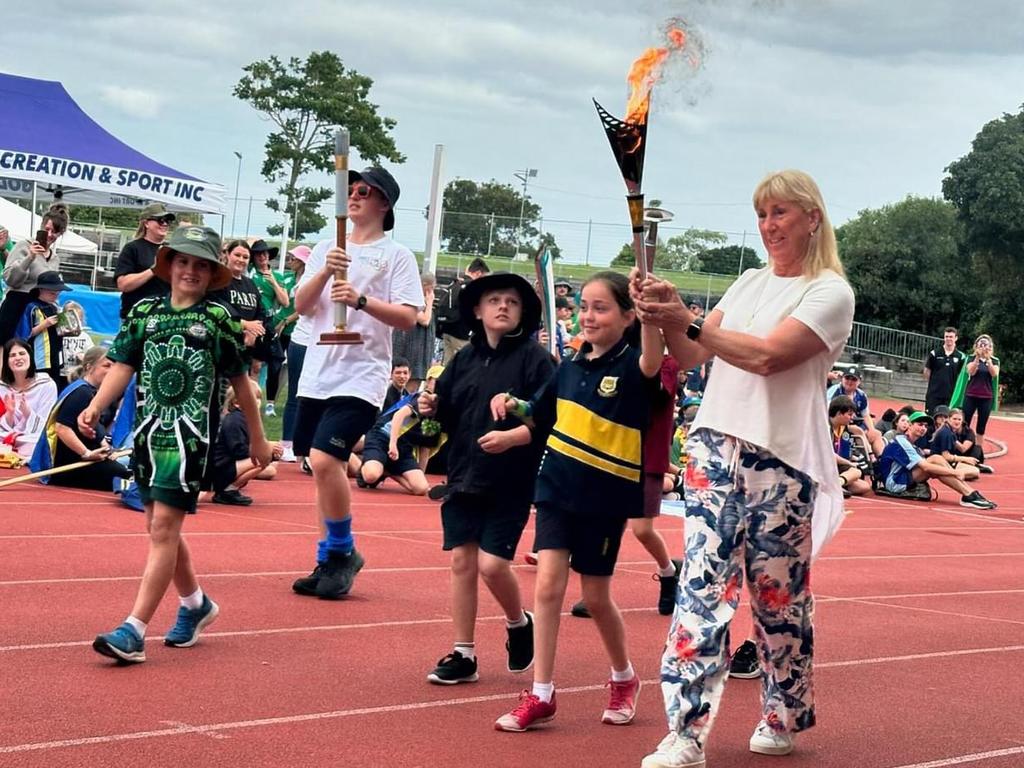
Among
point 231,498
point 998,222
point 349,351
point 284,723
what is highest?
point 998,222

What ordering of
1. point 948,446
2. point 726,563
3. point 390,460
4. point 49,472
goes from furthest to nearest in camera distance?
point 948,446 < point 390,460 < point 49,472 < point 726,563

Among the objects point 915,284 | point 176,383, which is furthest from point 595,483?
point 915,284

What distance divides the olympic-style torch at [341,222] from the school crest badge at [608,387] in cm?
227

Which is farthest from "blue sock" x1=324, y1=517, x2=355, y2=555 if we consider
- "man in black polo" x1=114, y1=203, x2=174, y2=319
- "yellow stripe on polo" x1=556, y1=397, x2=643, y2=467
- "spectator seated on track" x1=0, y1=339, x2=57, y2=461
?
"spectator seated on track" x1=0, y1=339, x2=57, y2=461

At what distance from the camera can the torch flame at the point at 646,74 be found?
16.7 ft

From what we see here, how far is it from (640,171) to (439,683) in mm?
2664

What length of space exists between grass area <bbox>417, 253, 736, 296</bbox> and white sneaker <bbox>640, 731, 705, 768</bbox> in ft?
112

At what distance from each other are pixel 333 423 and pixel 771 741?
10.6 ft

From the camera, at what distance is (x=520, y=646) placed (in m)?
6.86

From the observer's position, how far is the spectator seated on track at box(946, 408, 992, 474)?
23328mm

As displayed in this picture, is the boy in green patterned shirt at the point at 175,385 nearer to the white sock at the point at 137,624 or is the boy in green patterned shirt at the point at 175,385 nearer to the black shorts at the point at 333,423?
the white sock at the point at 137,624

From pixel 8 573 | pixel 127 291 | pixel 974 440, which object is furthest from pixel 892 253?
pixel 8 573

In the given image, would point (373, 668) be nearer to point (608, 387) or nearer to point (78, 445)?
point (608, 387)

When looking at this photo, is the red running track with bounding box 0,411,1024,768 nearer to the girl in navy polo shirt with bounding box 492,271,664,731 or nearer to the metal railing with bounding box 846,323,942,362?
the girl in navy polo shirt with bounding box 492,271,664,731
